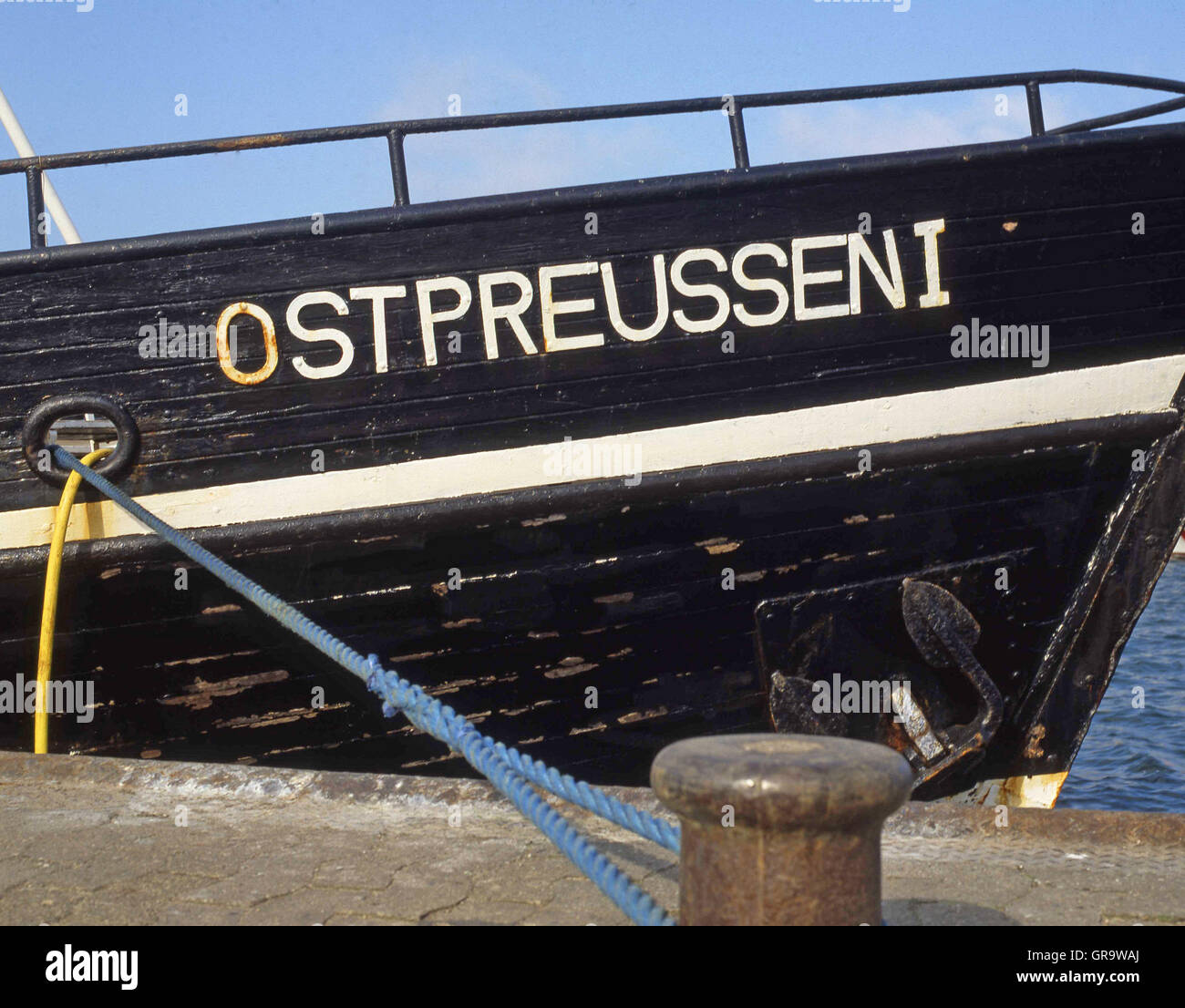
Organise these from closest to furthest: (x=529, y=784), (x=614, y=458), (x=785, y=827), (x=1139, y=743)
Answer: (x=785, y=827) < (x=529, y=784) < (x=614, y=458) < (x=1139, y=743)

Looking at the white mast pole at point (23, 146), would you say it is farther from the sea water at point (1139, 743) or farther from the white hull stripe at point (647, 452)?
the sea water at point (1139, 743)

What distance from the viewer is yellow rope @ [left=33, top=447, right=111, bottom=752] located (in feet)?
11.5

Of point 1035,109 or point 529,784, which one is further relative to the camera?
point 1035,109

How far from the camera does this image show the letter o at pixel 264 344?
11.9ft

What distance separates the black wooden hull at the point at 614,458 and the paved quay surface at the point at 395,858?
0.75 m

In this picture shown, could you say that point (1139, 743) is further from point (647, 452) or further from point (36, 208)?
point (36, 208)

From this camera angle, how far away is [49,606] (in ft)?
11.5

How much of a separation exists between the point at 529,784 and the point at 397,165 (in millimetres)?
2294

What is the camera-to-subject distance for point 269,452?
3684 mm

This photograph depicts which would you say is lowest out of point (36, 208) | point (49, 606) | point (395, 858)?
point (395, 858)

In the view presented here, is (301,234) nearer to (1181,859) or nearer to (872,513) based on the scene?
(872,513)

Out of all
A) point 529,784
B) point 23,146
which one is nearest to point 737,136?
point 529,784

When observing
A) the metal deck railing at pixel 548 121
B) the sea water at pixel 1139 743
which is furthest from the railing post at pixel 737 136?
the sea water at pixel 1139 743
